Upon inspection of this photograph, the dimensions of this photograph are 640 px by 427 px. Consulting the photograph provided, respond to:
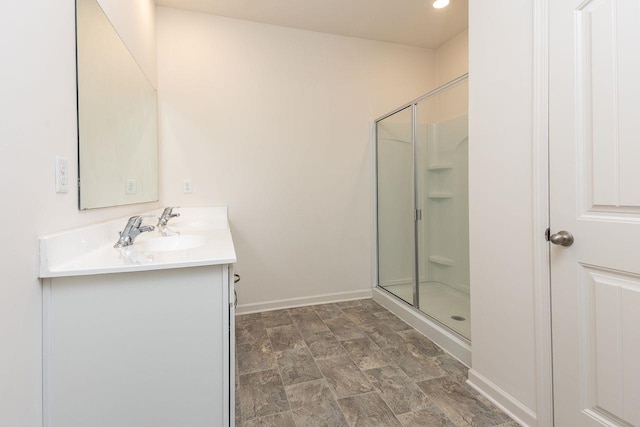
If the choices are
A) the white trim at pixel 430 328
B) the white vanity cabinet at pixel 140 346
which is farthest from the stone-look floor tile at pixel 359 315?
the white vanity cabinet at pixel 140 346

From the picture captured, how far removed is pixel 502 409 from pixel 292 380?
1.04 m

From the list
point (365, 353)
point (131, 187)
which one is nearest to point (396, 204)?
point (365, 353)

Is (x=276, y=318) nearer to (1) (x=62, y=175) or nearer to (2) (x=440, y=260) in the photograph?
(2) (x=440, y=260)

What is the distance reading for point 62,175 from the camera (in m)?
1.04

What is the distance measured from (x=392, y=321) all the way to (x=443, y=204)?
1044 millimetres

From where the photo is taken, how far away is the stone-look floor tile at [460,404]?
4.45 feet

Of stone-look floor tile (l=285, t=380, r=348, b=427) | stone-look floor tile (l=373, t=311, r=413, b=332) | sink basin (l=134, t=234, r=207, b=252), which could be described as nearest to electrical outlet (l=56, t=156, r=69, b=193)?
Answer: sink basin (l=134, t=234, r=207, b=252)

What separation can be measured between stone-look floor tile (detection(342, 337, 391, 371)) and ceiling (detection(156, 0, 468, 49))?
2597mm

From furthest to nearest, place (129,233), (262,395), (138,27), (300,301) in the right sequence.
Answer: (300,301) → (138,27) → (262,395) → (129,233)

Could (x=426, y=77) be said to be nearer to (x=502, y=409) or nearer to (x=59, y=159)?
(x=502, y=409)

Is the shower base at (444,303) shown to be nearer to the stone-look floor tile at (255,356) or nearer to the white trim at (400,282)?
the white trim at (400,282)

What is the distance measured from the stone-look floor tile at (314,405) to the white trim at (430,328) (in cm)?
85

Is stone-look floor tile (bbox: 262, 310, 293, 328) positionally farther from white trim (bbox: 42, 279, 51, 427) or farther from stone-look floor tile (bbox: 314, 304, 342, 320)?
white trim (bbox: 42, 279, 51, 427)

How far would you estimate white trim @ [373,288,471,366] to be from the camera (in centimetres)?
183
